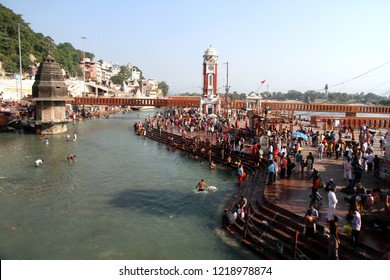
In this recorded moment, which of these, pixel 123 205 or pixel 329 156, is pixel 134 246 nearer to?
pixel 123 205

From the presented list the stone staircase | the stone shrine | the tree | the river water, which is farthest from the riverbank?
the tree

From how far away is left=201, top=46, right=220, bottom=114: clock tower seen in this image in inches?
1961

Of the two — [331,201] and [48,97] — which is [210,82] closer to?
[48,97]

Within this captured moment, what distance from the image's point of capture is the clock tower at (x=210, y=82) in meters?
49.8

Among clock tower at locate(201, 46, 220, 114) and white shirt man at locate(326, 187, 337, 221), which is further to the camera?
clock tower at locate(201, 46, 220, 114)

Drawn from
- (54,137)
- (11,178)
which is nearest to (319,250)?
(11,178)

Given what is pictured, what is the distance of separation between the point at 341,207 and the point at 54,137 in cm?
3149

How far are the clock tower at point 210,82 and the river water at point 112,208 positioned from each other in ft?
84.6

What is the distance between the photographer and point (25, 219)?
12922 millimetres

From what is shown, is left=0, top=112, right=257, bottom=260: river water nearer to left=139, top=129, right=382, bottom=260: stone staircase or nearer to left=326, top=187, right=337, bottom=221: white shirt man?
left=139, top=129, right=382, bottom=260: stone staircase

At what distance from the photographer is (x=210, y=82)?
165ft

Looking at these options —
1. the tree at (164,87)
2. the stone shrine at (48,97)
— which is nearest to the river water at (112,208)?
the stone shrine at (48,97)

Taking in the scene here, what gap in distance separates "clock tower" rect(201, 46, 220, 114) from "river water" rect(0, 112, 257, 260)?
84.6 ft

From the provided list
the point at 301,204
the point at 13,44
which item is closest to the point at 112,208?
the point at 301,204
